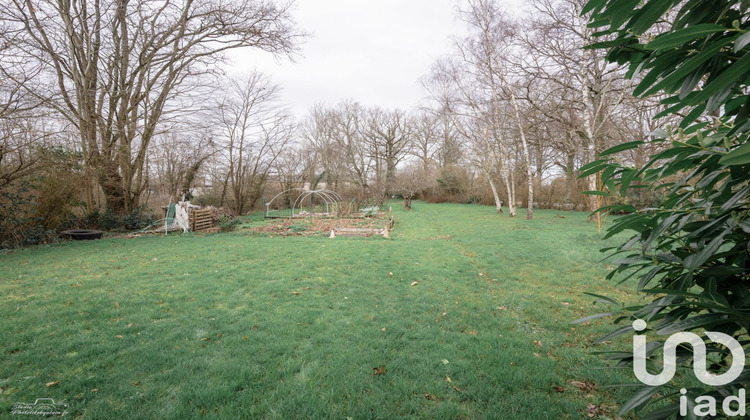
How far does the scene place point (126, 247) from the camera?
8.23 meters

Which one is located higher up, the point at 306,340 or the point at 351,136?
the point at 351,136

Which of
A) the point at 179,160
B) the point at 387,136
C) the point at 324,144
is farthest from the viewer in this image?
the point at 387,136

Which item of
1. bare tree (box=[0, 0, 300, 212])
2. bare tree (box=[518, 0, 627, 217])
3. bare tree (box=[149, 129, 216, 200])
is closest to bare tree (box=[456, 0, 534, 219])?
bare tree (box=[518, 0, 627, 217])

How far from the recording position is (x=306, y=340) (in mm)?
3133

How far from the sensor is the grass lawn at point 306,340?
2.22 metres

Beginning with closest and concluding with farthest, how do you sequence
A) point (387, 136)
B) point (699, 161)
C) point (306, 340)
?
point (699, 161) → point (306, 340) → point (387, 136)

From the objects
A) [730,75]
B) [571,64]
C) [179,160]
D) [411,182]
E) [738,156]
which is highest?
[571,64]

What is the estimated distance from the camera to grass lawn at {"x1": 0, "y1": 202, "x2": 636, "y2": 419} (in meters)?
2.22

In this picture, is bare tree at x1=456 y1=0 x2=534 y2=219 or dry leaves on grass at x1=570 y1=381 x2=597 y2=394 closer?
dry leaves on grass at x1=570 y1=381 x2=597 y2=394

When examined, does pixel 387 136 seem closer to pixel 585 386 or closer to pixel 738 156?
pixel 585 386

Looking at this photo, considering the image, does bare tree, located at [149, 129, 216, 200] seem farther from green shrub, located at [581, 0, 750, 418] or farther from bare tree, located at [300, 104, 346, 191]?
green shrub, located at [581, 0, 750, 418]

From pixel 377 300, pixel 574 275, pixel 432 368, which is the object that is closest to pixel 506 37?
pixel 574 275

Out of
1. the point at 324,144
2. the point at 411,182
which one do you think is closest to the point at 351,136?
the point at 324,144

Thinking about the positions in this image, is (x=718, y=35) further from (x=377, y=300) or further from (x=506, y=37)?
(x=506, y=37)
